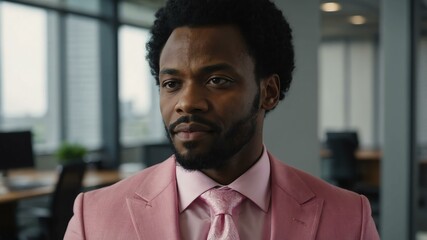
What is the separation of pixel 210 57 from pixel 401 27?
2528 millimetres

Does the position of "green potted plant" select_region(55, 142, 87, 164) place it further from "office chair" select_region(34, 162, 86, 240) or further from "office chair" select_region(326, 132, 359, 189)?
"office chair" select_region(326, 132, 359, 189)

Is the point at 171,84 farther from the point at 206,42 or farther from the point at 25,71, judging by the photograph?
the point at 25,71

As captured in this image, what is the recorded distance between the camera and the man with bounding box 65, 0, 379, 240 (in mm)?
711

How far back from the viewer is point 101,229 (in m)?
0.77

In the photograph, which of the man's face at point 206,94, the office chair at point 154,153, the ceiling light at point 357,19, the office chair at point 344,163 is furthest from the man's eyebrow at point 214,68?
the ceiling light at point 357,19

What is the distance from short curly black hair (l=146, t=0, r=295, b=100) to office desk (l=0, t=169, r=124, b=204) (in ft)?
8.76

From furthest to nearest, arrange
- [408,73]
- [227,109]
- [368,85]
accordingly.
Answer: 1. [368,85]
2. [408,73]
3. [227,109]

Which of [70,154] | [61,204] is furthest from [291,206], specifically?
[70,154]

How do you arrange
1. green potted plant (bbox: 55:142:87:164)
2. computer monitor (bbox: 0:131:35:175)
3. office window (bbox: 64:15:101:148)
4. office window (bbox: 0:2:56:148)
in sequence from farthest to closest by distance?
office window (bbox: 64:15:101:148), office window (bbox: 0:2:56:148), green potted plant (bbox: 55:142:87:164), computer monitor (bbox: 0:131:35:175)

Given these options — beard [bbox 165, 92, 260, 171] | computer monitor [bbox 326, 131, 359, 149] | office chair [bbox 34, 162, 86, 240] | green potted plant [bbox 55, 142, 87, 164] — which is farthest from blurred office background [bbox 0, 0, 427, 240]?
beard [bbox 165, 92, 260, 171]

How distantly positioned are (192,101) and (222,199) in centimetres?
16

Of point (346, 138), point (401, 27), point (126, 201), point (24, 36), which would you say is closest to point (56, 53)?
point (24, 36)

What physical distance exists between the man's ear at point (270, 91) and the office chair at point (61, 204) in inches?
104

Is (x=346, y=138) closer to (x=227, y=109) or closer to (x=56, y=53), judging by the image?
(x=56, y=53)
